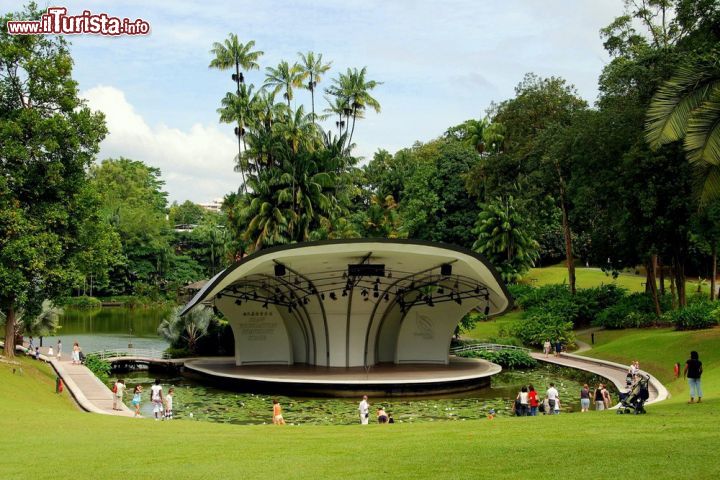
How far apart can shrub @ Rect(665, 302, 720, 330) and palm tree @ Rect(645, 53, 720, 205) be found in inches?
772

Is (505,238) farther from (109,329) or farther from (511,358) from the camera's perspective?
(109,329)

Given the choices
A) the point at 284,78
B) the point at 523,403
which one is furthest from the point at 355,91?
the point at 523,403

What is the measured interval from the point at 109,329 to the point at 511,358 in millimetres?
32943

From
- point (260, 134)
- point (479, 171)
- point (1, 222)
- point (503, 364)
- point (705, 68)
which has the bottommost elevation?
point (503, 364)

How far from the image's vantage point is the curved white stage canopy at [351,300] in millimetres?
26766

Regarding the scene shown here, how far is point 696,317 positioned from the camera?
109 feet

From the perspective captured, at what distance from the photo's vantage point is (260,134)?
5041 centimetres

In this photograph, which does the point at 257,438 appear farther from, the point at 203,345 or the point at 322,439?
the point at 203,345

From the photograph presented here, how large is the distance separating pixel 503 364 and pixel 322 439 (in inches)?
952

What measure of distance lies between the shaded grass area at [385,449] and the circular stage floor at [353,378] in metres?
11.3

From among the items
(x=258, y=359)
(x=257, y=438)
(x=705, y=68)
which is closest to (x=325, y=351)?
(x=258, y=359)

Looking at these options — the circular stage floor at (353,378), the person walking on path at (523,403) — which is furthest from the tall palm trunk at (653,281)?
the person walking on path at (523,403)

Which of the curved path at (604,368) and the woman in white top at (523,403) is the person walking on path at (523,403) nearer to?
the woman in white top at (523,403)

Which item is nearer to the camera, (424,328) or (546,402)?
(546,402)
